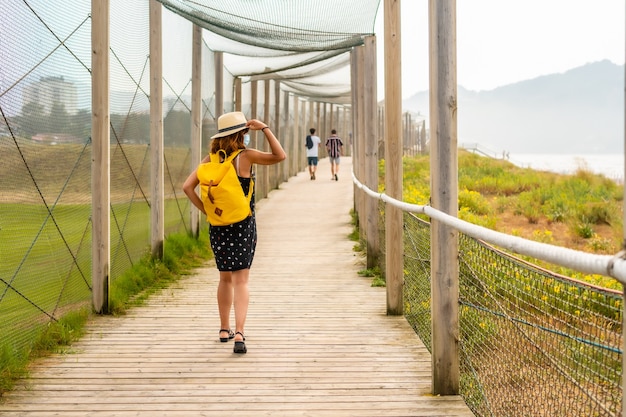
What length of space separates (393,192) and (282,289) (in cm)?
213

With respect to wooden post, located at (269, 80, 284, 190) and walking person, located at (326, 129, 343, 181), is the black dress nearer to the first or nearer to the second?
wooden post, located at (269, 80, 284, 190)

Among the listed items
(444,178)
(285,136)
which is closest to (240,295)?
(444,178)

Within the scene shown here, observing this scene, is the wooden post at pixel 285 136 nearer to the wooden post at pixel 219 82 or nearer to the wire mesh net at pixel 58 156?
the wooden post at pixel 219 82

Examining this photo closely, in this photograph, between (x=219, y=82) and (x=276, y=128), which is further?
(x=276, y=128)

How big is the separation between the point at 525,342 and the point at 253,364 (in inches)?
57.8

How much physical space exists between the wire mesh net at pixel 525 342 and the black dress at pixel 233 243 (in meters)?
1.20

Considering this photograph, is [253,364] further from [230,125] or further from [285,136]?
[285,136]

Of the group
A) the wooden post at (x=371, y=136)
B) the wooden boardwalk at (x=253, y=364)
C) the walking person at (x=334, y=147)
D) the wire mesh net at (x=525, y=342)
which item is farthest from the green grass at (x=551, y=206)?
the wooden boardwalk at (x=253, y=364)

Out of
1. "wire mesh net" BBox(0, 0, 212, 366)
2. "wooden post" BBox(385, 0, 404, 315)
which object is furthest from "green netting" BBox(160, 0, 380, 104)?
"wooden post" BBox(385, 0, 404, 315)

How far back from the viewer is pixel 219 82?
1148 cm

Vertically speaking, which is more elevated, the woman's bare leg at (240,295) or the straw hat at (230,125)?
the straw hat at (230,125)

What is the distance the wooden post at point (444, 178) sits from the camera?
3553mm

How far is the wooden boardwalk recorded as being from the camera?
3.64 metres

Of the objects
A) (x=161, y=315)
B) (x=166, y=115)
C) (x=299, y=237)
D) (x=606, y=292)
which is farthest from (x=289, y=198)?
(x=606, y=292)
